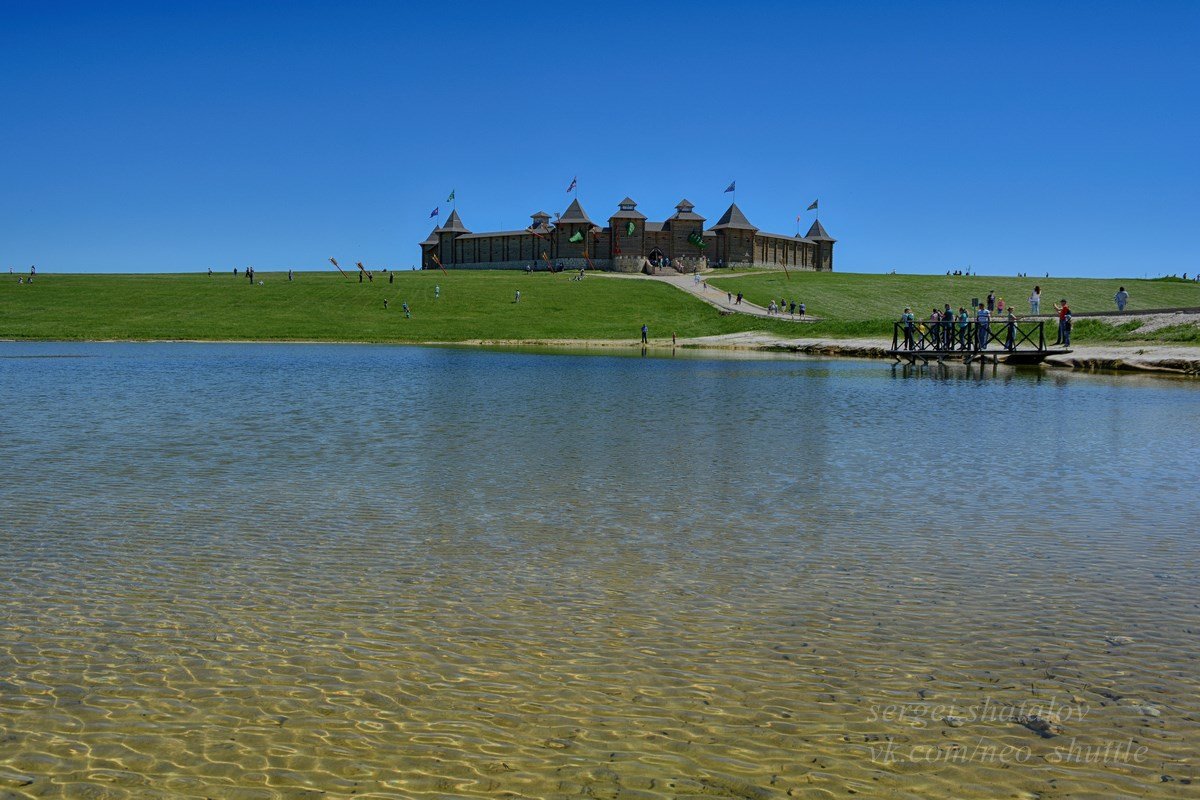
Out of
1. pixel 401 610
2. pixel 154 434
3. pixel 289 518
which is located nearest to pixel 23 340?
pixel 154 434

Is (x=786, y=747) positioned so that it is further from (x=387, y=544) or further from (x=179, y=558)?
(x=179, y=558)

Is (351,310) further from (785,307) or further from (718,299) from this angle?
(785,307)

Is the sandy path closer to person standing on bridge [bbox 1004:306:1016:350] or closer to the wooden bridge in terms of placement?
the wooden bridge

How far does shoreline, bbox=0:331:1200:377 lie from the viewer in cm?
4047

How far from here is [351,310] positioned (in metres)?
79.3

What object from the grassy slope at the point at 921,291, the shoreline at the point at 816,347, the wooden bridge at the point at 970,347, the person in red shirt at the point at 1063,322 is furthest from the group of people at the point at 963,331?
the grassy slope at the point at 921,291

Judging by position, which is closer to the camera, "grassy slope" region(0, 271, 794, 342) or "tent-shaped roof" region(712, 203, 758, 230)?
"grassy slope" region(0, 271, 794, 342)

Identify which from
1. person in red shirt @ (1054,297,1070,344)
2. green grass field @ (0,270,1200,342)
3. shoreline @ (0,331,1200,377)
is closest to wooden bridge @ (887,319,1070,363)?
person in red shirt @ (1054,297,1070,344)

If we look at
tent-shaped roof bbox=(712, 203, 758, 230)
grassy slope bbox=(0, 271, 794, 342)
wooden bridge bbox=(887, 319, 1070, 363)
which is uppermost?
Result: tent-shaped roof bbox=(712, 203, 758, 230)

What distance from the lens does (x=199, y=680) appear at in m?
6.36

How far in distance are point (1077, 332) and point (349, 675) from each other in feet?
177

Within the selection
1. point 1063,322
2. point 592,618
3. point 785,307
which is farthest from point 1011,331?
point 592,618

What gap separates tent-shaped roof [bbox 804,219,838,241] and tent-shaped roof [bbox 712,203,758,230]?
2054cm

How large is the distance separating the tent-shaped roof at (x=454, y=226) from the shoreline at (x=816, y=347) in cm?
7911
